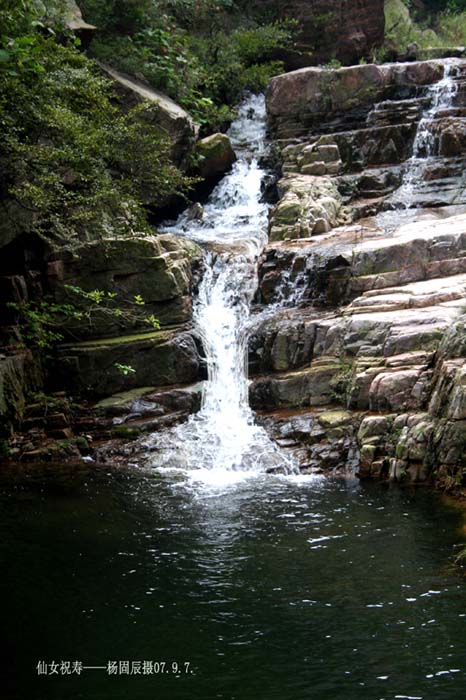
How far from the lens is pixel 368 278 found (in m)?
15.6

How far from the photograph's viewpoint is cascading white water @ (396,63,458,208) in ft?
70.0

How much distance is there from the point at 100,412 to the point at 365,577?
8.56m

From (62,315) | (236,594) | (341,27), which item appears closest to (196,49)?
(341,27)

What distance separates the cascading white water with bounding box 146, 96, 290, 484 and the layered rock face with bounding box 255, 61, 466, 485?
577 millimetres

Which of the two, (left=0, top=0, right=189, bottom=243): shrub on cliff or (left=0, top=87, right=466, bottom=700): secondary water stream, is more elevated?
(left=0, top=0, right=189, bottom=243): shrub on cliff

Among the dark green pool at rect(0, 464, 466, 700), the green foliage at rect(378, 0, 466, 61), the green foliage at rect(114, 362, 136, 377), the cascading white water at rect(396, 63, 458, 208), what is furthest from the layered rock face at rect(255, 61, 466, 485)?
the green foliage at rect(378, 0, 466, 61)

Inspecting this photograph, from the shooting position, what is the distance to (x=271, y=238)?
18.7 metres

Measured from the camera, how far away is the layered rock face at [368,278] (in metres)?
12.4

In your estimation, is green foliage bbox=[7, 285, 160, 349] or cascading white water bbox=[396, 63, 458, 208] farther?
cascading white water bbox=[396, 63, 458, 208]

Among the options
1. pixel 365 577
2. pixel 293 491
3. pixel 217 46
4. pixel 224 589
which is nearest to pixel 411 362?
pixel 293 491

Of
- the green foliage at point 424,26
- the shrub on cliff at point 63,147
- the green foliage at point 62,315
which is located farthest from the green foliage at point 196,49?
the green foliage at point 62,315

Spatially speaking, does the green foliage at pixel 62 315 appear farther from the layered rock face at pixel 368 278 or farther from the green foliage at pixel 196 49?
the green foliage at pixel 196 49

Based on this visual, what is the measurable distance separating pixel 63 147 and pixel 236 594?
28.3 ft

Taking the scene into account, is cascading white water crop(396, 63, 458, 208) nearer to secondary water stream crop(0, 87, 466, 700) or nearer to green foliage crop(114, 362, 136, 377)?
green foliage crop(114, 362, 136, 377)
